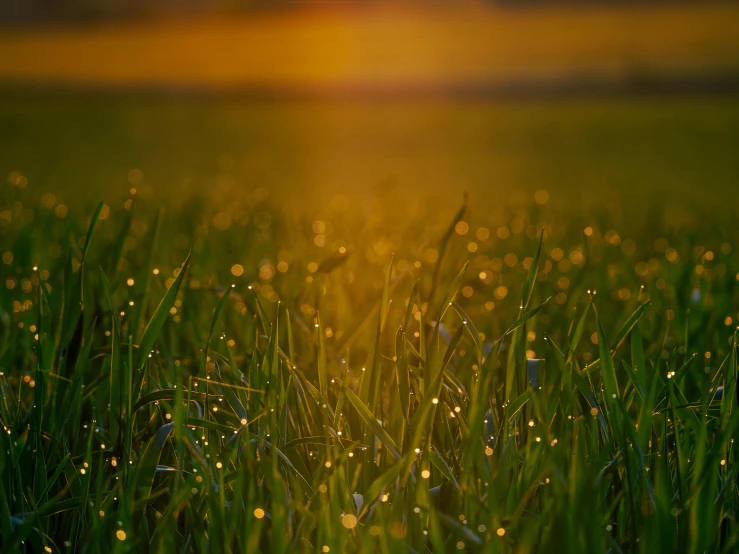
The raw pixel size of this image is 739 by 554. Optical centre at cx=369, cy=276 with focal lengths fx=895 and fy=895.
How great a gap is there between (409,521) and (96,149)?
7.57m

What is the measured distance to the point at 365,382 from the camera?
117 cm

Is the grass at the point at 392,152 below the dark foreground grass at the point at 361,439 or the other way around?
the other way around

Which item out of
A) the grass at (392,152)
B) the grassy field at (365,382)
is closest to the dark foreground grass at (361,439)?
the grassy field at (365,382)

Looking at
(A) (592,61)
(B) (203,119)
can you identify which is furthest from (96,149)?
(A) (592,61)

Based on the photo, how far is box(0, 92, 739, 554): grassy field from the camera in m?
0.93

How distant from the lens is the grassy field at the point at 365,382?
93 centimetres

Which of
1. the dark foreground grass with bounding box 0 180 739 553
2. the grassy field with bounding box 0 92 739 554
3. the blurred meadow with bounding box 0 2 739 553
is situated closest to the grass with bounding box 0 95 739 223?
the blurred meadow with bounding box 0 2 739 553

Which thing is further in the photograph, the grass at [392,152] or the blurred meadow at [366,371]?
the grass at [392,152]

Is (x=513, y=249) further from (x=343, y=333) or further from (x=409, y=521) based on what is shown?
(x=409, y=521)

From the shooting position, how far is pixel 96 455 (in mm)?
1181

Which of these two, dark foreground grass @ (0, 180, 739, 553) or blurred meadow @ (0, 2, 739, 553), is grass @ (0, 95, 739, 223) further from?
dark foreground grass @ (0, 180, 739, 553)

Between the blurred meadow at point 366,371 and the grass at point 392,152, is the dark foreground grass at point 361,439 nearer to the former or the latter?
the blurred meadow at point 366,371

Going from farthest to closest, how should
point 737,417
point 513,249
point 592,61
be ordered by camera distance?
1. point 592,61
2. point 513,249
3. point 737,417

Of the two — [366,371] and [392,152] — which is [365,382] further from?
[392,152]
